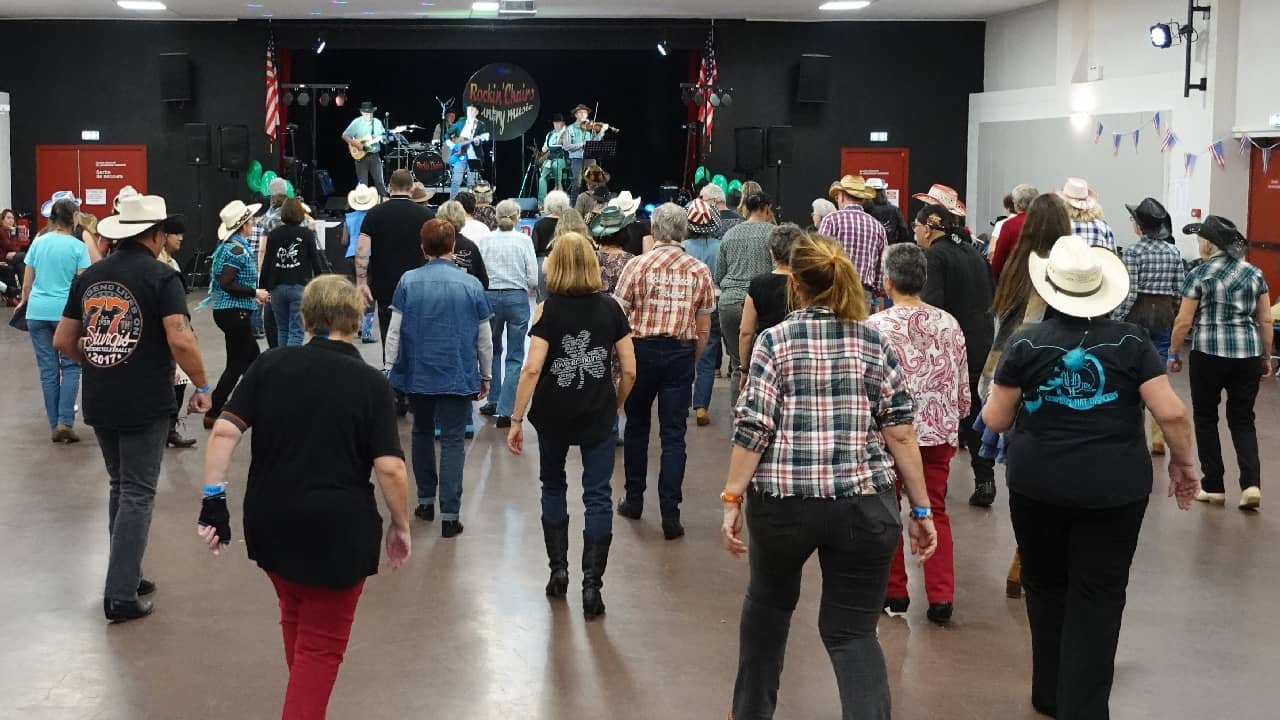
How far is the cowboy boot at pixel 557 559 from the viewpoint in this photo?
5203mm

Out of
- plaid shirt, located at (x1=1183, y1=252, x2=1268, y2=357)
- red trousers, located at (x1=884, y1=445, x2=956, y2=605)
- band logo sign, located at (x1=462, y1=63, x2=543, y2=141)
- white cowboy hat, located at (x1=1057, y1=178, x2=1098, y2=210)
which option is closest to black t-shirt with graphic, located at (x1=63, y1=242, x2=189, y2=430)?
red trousers, located at (x1=884, y1=445, x2=956, y2=605)

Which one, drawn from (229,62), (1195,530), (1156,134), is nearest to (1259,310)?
(1195,530)

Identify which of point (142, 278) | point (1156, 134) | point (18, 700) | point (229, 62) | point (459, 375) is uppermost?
point (229, 62)

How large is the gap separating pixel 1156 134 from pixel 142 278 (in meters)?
12.4

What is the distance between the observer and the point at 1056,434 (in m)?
3.69

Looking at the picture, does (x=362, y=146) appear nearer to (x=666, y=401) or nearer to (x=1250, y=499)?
(x=666, y=401)

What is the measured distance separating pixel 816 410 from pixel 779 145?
1583 centimetres

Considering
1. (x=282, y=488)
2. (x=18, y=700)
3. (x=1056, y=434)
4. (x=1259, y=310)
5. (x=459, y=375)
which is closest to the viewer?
(x=282, y=488)

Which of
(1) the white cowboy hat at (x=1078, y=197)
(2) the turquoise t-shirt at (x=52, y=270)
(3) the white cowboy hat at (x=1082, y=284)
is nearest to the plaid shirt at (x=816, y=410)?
(3) the white cowboy hat at (x=1082, y=284)

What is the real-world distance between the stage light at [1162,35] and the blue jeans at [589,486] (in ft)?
35.8

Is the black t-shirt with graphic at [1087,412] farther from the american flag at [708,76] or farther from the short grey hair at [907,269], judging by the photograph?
the american flag at [708,76]

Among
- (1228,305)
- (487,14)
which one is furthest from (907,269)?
(487,14)

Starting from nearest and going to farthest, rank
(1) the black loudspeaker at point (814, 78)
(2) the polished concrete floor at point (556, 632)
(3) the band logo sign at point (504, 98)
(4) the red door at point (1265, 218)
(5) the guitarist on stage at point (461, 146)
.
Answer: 1. (2) the polished concrete floor at point (556, 632)
2. (4) the red door at point (1265, 218)
3. (5) the guitarist on stage at point (461, 146)
4. (3) the band logo sign at point (504, 98)
5. (1) the black loudspeaker at point (814, 78)

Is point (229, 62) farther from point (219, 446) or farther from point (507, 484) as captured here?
point (219, 446)
